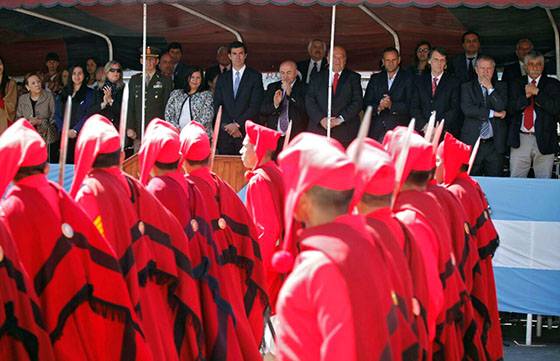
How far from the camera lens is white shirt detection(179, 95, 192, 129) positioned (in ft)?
38.7

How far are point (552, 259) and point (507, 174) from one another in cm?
179

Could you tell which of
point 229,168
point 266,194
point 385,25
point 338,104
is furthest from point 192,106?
point 266,194

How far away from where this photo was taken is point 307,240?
3494mm

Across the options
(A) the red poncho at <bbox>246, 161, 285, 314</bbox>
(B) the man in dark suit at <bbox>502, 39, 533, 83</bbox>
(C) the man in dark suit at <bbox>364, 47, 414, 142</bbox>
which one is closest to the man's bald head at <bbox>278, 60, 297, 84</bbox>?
(C) the man in dark suit at <bbox>364, 47, 414, 142</bbox>

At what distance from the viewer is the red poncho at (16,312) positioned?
174 inches

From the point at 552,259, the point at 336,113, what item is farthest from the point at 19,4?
the point at 552,259

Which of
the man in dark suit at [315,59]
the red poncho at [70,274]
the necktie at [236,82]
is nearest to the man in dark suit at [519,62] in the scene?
the man in dark suit at [315,59]

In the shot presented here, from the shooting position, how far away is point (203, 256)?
6766mm

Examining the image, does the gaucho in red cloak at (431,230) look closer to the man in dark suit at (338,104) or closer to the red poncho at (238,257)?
the red poncho at (238,257)

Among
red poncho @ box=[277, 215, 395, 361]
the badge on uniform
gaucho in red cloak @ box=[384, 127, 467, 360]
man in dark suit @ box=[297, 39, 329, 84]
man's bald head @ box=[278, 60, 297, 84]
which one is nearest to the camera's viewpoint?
red poncho @ box=[277, 215, 395, 361]

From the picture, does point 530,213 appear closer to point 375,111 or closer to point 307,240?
point 375,111

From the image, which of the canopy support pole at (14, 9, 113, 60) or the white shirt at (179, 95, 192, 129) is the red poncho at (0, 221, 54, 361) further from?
the canopy support pole at (14, 9, 113, 60)

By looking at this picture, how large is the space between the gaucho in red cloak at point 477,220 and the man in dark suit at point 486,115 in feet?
9.98

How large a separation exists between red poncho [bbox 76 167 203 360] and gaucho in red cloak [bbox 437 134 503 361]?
2473mm
